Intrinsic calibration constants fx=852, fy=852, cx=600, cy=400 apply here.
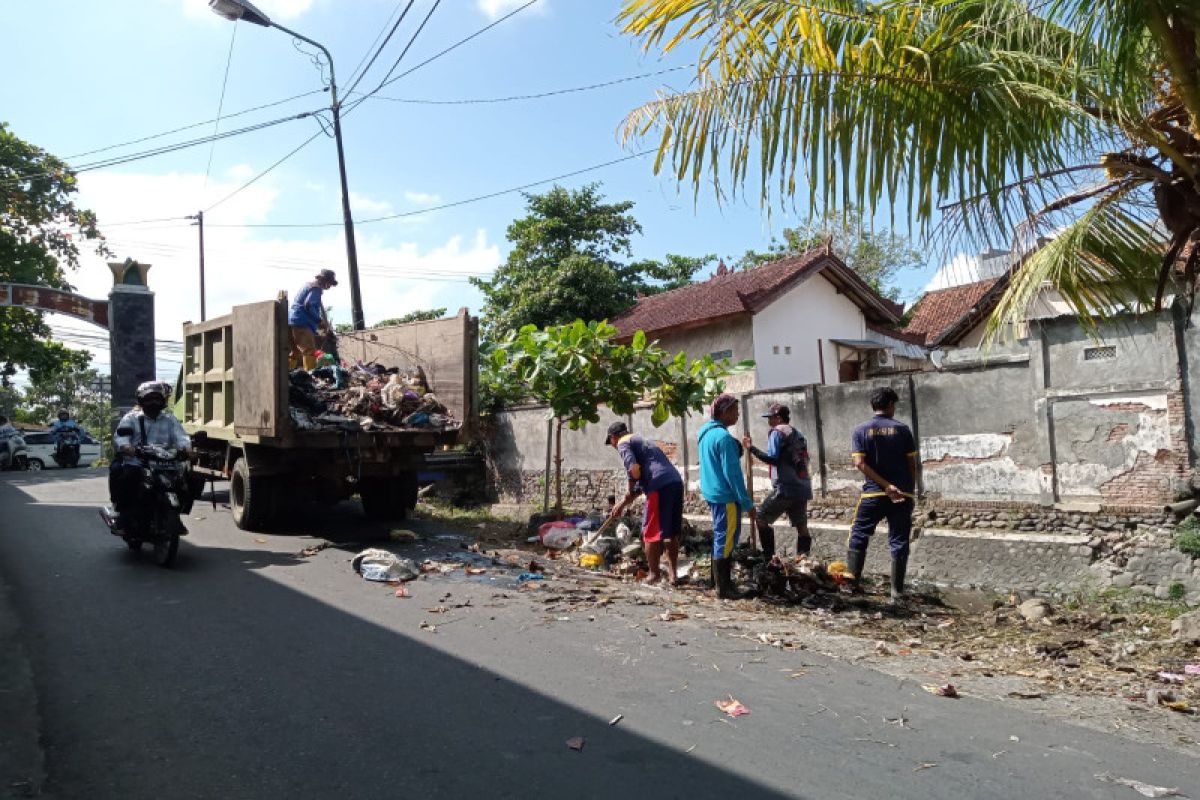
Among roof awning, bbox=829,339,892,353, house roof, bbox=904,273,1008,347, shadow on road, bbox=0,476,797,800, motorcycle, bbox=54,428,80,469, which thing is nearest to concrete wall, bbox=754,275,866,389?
roof awning, bbox=829,339,892,353

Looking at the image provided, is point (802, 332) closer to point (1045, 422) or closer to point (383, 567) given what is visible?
point (1045, 422)

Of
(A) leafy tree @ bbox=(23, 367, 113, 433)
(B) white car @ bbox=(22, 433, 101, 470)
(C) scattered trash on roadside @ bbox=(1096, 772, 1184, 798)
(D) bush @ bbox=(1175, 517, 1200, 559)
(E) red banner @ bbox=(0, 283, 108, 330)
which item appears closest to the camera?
(C) scattered trash on roadside @ bbox=(1096, 772, 1184, 798)

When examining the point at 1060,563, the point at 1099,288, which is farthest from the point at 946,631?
the point at 1099,288

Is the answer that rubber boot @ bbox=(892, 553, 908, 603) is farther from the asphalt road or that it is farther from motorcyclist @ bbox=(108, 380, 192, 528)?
motorcyclist @ bbox=(108, 380, 192, 528)

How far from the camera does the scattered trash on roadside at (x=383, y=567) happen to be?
6805 mm

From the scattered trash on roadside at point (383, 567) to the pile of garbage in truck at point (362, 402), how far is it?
151cm

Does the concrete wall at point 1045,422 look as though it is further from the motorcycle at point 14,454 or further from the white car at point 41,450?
the white car at point 41,450

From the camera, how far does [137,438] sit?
7.26m

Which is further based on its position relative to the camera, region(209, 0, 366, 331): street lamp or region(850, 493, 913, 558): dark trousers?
region(209, 0, 366, 331): street lamp

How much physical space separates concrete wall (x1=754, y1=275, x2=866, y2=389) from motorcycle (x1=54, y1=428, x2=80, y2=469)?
19.5 m

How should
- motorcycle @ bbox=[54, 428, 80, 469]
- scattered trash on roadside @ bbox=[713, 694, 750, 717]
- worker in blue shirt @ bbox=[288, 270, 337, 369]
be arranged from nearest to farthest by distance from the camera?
scattered trash on roadside @ bbox=[713, 694, 750, 717] → worker in blue shirt @ bbox=[288, 270, 337, 369] → motorcycle @ bbox=[54, 428, 80, 469]

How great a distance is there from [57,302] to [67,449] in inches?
269

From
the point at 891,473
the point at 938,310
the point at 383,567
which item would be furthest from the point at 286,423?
the point at 938,310

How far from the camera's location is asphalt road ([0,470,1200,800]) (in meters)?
3.11
